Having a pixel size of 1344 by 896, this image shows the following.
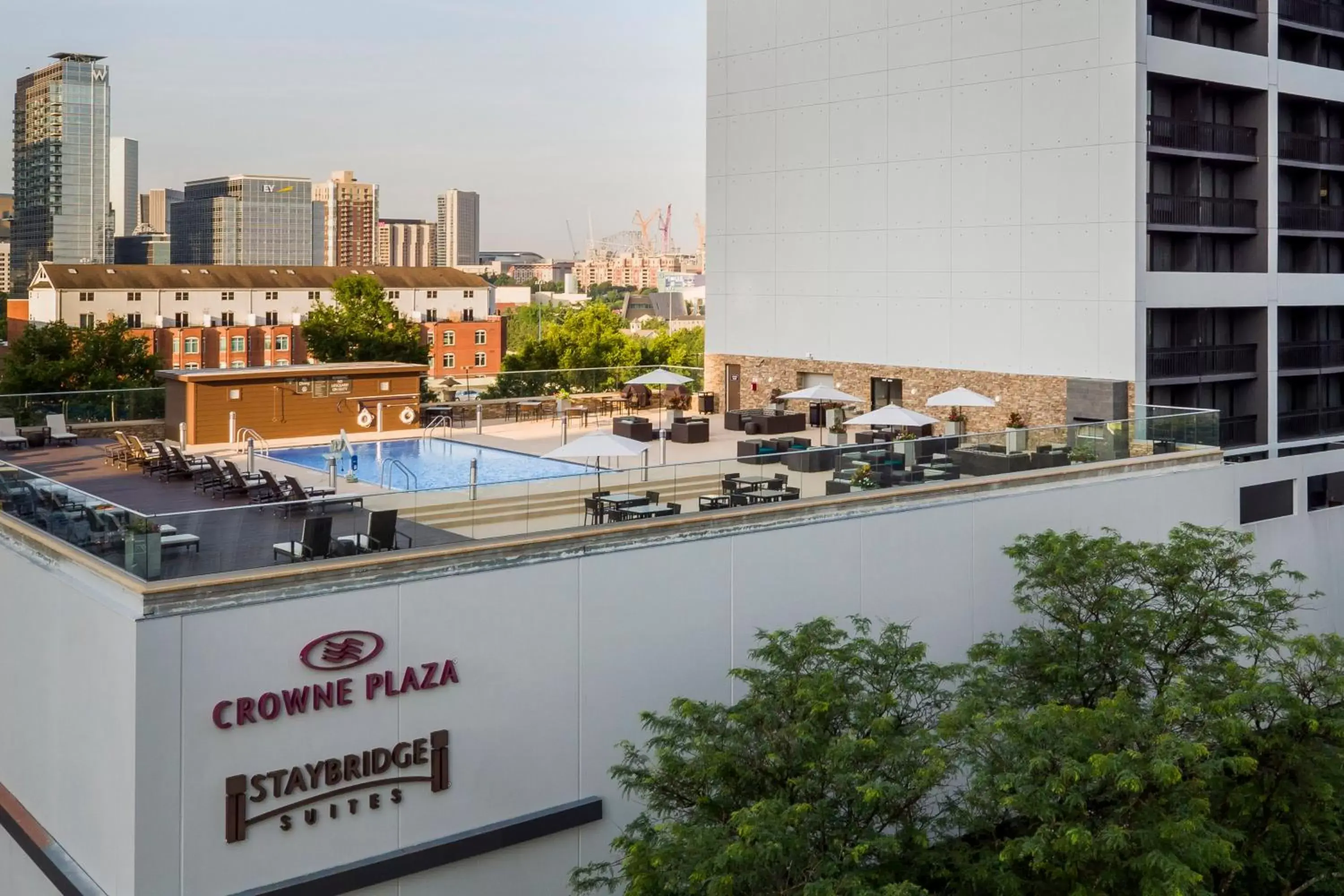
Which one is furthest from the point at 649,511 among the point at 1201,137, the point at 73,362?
the point at 73,362

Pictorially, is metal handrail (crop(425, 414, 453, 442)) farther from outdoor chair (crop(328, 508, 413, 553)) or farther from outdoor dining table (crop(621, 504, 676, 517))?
outdoor chair (crop(328, 508, 413, 553))

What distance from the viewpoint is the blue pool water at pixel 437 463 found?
20.5 metres

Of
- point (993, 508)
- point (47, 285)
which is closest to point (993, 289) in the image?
point (993, 508)

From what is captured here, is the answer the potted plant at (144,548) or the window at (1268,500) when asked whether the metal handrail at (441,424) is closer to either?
the potted plant at (144,548)

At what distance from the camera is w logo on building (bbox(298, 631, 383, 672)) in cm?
1566

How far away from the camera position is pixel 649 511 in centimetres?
1927

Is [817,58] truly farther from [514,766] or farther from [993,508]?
[514,766]

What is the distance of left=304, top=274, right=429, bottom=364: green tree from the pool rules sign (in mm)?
51792

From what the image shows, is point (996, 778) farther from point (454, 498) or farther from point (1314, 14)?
point (1314, 14)

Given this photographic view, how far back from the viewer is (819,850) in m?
13.8

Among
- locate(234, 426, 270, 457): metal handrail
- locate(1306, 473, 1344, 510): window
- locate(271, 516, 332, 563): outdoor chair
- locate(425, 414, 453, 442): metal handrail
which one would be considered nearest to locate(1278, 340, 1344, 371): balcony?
locate(1306, 473, 1344, 510): window

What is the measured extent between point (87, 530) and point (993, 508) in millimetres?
14511

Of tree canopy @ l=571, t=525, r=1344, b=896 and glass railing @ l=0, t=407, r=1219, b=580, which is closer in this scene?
tree canopy @ l=571, t=525, r=1344, b=896

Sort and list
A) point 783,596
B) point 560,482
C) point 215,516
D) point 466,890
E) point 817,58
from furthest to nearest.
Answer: point 817,58
point 783,596
point 560,482
point 466,890
point 215,516
